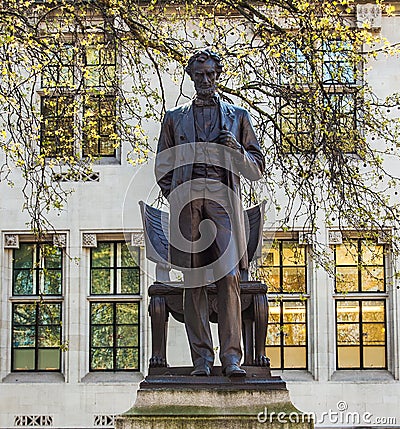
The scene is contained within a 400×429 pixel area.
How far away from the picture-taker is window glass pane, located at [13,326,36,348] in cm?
1672

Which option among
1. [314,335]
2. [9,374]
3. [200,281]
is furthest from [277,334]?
[200,281]

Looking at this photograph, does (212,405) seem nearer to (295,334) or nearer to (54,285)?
(295,334)

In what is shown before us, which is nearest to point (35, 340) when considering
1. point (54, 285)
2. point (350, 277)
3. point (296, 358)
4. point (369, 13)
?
point (54, 285)

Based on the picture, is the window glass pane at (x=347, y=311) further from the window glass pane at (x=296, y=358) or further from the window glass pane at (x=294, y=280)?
the window glass pane at (x=296, y=358)

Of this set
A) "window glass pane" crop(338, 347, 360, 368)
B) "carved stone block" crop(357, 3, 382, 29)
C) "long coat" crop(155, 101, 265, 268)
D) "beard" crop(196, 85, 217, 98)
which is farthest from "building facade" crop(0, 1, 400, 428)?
"beard" crop(196, 85, 217, 98)

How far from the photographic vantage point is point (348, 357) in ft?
53.9

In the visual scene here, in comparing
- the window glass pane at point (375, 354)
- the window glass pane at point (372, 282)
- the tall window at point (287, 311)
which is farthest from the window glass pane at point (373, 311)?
the tall window at point (287, 311)

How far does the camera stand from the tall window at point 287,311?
16422 millimetres

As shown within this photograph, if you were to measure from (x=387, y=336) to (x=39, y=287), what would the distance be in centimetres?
539

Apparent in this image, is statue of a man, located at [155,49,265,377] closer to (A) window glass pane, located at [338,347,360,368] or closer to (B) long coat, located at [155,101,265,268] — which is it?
(B) long coat, located at [155,101,265,268]

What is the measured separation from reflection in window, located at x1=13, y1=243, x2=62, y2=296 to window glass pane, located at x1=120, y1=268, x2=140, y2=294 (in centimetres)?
97

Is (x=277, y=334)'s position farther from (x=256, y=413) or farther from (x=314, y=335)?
(x=256, y=413)

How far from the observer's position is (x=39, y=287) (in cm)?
1683

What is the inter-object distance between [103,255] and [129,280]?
0.56m
